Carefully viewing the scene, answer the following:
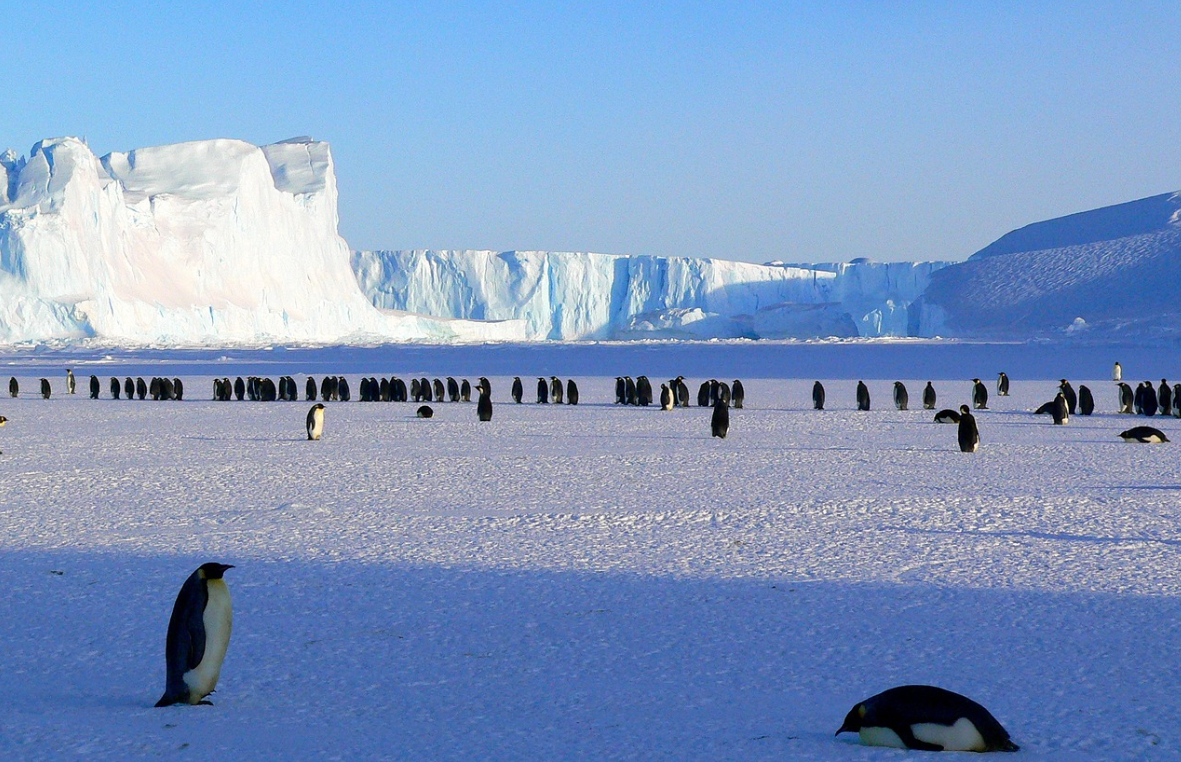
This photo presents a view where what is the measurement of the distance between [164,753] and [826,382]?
23.3 meters

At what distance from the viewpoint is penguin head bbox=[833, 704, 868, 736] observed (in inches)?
117

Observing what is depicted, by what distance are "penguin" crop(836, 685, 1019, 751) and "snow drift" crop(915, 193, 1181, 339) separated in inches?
1815

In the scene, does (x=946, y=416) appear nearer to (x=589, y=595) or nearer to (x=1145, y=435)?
(x=1145, y=435)

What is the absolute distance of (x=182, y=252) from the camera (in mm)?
51562

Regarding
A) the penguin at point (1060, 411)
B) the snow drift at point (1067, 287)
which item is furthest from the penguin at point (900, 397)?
the snow drift at point (1067, 287)

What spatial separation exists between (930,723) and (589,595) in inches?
78.9

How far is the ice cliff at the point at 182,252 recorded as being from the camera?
150 feet

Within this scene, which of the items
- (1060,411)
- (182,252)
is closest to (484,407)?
(1060,411)

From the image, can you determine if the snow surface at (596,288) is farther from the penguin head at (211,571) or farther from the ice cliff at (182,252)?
the penguin head at (211,571)

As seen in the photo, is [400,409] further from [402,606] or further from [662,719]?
[662,719]

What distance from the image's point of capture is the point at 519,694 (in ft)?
11.4

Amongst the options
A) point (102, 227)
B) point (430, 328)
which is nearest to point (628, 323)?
point (430, 328)

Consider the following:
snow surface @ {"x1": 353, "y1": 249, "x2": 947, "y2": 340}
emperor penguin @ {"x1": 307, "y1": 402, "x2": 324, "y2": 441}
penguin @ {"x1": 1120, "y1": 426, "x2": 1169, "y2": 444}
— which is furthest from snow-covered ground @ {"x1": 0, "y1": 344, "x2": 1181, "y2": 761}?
→ snow surface @ {"x1": 353, "y1": 249, "x2": 947, "y2": 340}

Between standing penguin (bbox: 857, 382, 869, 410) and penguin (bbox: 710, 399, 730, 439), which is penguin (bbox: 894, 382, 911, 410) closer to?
standing penguin (bbox: 857, 382, 869, 410)
